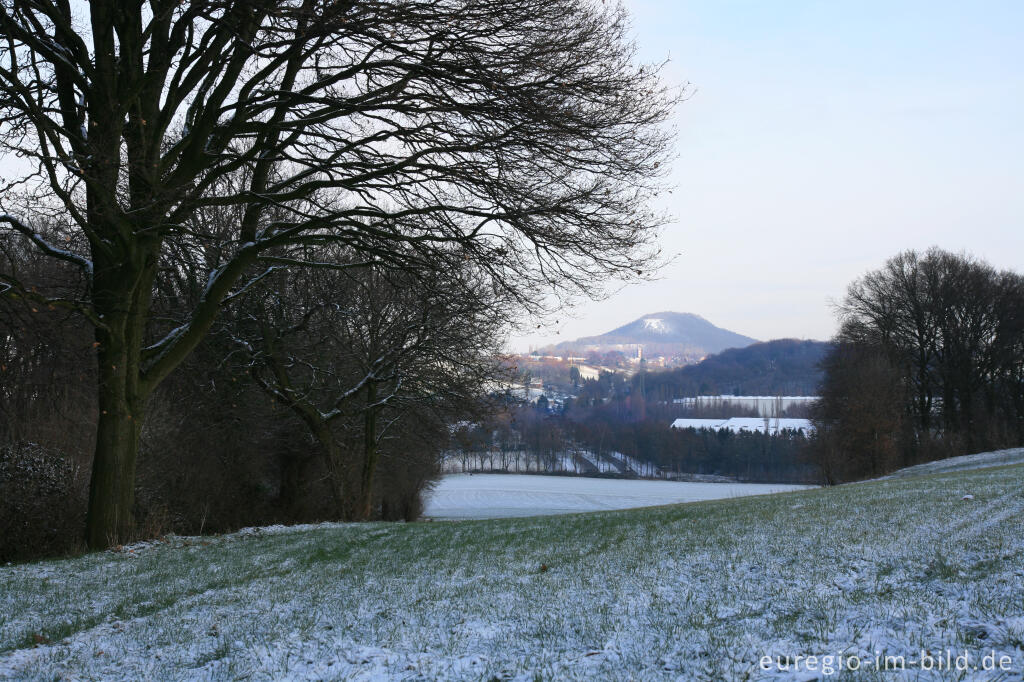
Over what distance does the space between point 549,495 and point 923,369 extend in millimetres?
31766

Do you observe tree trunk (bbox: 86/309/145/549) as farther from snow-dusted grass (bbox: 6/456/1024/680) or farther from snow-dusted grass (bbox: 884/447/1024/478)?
snow-dusted grass (bbox: 884/447/1024/478)

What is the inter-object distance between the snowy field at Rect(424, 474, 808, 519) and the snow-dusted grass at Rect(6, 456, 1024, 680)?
34601mm

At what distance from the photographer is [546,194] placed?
10.8 meters

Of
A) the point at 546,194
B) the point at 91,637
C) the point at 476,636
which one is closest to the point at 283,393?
the point at 546,194

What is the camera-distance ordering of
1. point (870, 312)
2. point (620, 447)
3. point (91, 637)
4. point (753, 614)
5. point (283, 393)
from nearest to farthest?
point (753, 614) < point (91, 637) < point (283, 393) < point (870, 312) < point (620, 447)

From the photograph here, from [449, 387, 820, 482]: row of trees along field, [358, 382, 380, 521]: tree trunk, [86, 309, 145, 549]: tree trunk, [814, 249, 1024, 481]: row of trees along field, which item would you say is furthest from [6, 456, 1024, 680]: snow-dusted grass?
[449, 387, 820, 482]: row of trees along field

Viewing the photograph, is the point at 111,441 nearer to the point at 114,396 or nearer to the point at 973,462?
the point at 114,396

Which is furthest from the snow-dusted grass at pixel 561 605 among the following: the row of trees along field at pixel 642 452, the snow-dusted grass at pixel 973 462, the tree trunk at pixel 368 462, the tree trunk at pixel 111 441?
the row of trees along field at pixel 642 452

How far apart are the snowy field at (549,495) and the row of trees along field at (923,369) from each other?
6.69m

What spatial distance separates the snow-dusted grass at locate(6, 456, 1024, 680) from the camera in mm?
4406

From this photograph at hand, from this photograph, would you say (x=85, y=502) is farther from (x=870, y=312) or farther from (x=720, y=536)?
(x=870, y=312)

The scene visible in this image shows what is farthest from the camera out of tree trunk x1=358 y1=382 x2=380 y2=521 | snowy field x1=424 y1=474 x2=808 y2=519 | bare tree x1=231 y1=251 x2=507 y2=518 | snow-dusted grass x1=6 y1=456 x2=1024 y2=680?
snowy field x1=424 y1=474 x2=808 y2=519

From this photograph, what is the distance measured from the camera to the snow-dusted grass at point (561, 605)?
441 centimetres

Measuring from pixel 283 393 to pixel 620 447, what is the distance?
10569cm
